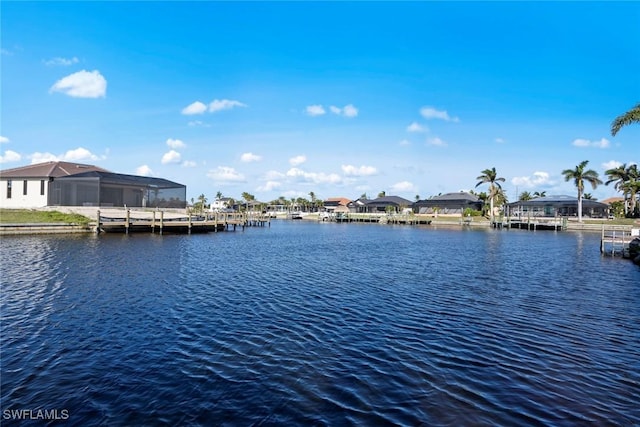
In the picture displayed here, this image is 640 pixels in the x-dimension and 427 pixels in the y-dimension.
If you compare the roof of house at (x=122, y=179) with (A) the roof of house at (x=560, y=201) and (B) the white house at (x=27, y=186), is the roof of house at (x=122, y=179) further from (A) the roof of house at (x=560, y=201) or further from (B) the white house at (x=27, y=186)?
(A) the roof of house at (x=560, y=201)

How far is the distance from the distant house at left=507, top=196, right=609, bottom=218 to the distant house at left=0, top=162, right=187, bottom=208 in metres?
82.7

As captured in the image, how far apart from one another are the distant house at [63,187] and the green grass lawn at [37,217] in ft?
10.7

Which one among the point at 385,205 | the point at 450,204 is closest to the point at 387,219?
the point at 450,204

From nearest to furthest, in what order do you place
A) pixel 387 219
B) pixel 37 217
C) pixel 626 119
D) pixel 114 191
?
pixel 626 119
pixel 37 217
pixel 114 191
pixel 387 219

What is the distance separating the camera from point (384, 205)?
419 ft

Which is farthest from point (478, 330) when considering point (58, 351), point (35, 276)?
point (35, 276)

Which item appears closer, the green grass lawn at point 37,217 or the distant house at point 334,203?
the green grass lawn at point 37,217

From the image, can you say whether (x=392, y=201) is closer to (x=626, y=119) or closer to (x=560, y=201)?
(x=560, y=201)

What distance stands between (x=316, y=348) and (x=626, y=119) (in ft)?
110

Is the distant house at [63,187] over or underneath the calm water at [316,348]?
over

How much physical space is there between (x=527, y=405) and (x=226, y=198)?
16094 cm

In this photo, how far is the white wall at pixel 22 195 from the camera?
172 feet

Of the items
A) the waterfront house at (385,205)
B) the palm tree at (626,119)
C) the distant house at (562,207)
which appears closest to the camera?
the palm tree at (626,119)

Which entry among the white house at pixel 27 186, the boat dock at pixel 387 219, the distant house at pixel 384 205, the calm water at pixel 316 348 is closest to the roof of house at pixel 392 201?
the distant house at pixel 384 205
